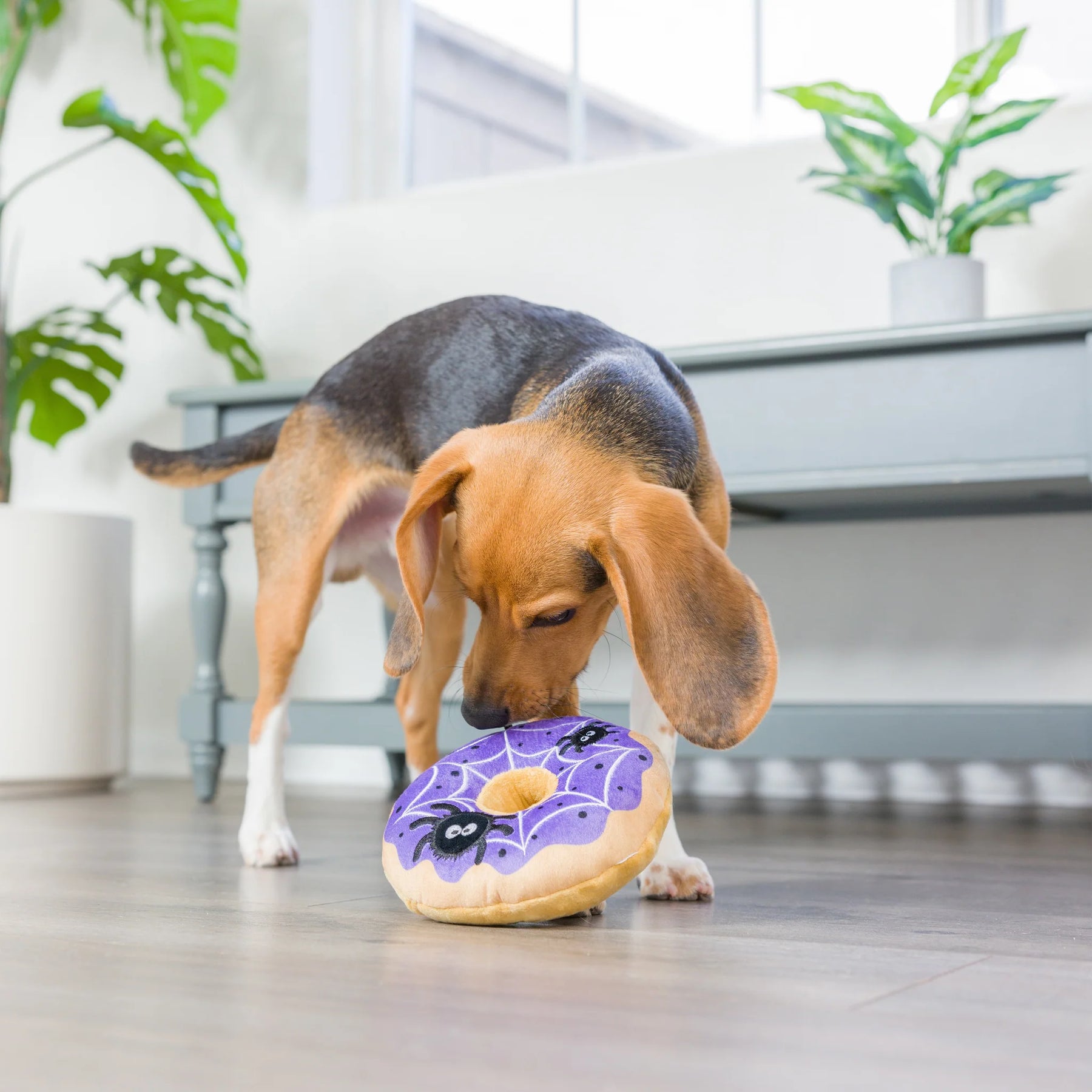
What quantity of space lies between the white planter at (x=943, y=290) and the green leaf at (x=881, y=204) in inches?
2.8

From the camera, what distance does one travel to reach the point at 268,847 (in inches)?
84.8

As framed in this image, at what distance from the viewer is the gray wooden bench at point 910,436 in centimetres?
255

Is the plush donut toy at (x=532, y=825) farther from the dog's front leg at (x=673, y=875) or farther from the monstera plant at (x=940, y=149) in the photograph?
the monstera plant at (x=940, y=149)

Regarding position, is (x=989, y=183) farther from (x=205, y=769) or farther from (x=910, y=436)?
(x=205, y=769)

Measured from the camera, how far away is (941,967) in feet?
4.22

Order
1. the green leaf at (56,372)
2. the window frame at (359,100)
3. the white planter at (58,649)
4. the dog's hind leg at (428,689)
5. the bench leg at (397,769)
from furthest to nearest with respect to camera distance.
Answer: the window frame at (359,100) → the green leaf at (56,372) → the bench leg at (397,769) → the white planter at (58,649) → the dog's hind leg at (428,689)

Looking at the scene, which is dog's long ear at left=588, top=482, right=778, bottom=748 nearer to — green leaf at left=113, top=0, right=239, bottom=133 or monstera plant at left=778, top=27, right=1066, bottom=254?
monstera plant at left=778, top=27, right=1066, bottom=254

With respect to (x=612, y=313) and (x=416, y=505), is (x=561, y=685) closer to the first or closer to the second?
(x=416, y=505)

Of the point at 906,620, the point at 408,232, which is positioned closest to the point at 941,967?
the point at 906,620

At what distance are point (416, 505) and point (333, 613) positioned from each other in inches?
101

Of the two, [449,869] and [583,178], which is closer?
[449,869]

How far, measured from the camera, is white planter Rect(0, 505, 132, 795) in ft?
11.7

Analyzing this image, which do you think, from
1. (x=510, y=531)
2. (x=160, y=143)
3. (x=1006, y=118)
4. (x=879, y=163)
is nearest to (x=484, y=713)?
(x=510, y=531)

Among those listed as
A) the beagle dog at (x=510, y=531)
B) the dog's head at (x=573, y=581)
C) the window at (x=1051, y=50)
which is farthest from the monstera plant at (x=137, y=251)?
the dog's head at (x=573, y=581)
